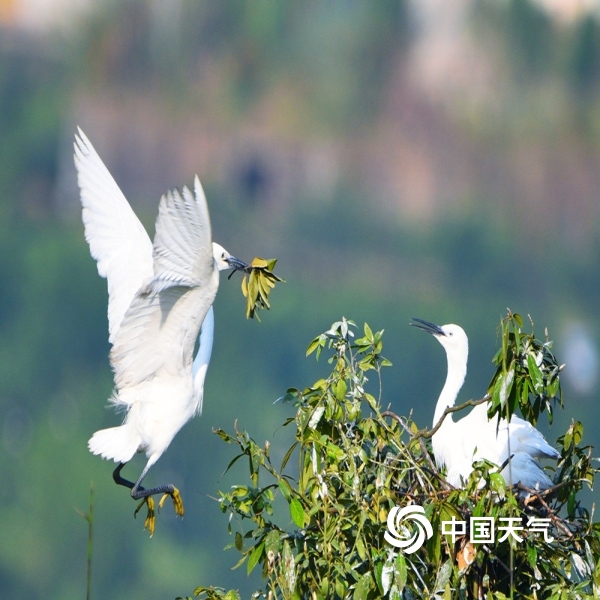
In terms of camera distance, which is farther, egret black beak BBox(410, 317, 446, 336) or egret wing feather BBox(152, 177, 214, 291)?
egret black beak BBox(410, 317, 446, 336)

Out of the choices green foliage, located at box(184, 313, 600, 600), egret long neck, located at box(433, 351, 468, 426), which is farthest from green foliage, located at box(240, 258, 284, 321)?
egret long neck, located at box(433, 351, 468, 426)

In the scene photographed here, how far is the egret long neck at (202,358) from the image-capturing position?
5617 millimetres

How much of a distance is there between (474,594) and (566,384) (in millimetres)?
16844

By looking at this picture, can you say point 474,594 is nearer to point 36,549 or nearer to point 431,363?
point 431,363

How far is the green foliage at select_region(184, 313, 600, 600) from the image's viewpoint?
3.60m

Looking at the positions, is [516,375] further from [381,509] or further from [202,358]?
[202,358]

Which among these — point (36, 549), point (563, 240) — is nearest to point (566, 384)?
point (563, 240)

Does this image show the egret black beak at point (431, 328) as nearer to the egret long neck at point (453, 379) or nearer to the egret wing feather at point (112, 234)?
the egret long neck at point (453, 379)

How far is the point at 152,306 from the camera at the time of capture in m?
4.93

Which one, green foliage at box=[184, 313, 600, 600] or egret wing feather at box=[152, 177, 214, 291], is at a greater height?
egret wing feather at box=[152, 177, 214, 291]

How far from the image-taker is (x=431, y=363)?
64.2 feet

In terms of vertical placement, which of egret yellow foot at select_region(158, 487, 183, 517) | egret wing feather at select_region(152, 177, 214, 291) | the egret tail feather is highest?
egret wing feather at select_region(152, 177, 214, 291)

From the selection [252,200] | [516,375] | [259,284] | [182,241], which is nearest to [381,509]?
[516,375]

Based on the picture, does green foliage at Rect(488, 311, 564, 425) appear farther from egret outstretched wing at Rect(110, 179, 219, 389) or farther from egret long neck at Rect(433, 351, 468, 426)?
egret long neck at Rect(433, 351, 468, 426)
